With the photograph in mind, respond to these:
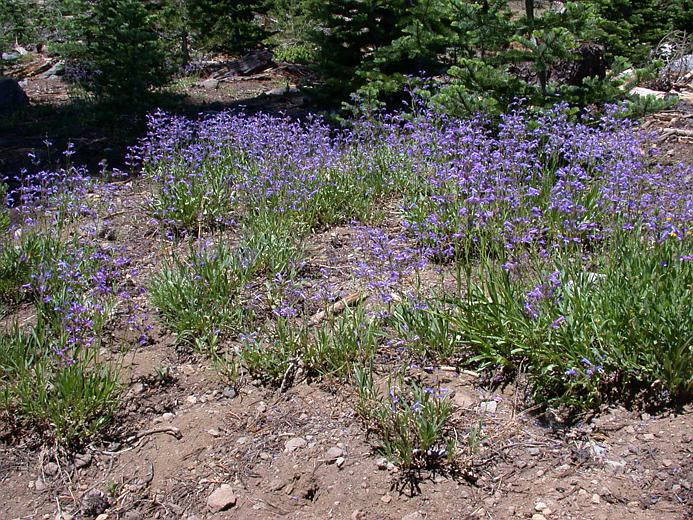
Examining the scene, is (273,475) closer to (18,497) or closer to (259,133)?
(18,497)

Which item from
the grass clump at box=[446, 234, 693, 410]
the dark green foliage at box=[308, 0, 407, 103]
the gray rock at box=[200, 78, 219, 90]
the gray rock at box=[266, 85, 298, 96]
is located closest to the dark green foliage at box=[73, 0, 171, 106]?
the dark green foliage at box=[308, 0, 407, 103]

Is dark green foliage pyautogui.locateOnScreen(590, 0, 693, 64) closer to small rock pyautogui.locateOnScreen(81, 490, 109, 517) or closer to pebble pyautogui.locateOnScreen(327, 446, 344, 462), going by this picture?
pebble pyautogui.locateOnScreen(327, 446, 344, 462)

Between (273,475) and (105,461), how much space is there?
95cm

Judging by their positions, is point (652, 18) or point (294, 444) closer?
point (294, 444)

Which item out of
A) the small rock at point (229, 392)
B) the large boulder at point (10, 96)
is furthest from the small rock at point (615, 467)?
the large boulder at point (10, 96)

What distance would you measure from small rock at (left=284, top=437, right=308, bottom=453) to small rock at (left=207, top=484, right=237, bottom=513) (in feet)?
1.26

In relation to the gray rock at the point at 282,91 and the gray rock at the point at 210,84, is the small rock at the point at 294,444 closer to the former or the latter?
the gray rock at the point at 282,91

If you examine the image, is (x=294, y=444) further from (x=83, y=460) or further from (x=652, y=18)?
(x=652, y=18)

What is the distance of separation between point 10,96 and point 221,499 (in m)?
9.80

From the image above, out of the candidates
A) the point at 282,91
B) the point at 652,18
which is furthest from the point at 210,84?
the point at 652,18

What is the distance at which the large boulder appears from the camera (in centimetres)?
1021

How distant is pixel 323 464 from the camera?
3.25m

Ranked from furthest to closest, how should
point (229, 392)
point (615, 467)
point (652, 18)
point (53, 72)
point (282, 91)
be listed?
1. point (53, 72)
2. point (652, 18)
3. point (282, 91)
4. point (229, 392)
5. point (615, 467)

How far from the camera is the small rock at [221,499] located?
305cm
